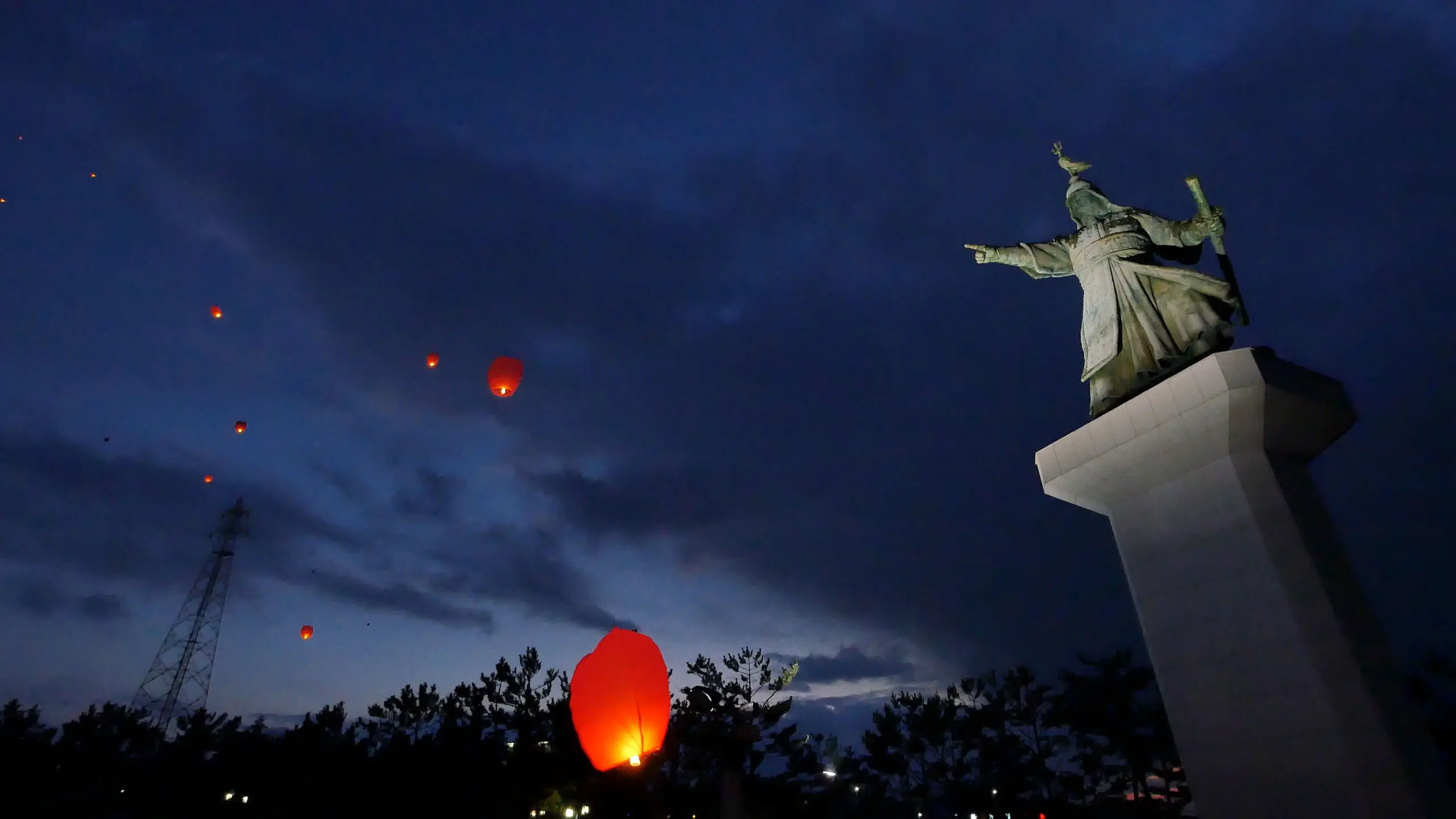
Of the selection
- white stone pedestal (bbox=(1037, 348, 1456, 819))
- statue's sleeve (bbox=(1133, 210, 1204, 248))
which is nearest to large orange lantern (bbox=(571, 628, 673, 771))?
white stone pedestal (bbox=(1037, 348, 1456, 819))

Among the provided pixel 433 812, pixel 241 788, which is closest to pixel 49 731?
pixel 241 788

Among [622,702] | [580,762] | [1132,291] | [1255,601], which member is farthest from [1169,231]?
[580,762]

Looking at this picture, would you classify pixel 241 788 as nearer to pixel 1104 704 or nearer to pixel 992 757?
pixel 992 757

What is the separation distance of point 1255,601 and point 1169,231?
14.8 ft

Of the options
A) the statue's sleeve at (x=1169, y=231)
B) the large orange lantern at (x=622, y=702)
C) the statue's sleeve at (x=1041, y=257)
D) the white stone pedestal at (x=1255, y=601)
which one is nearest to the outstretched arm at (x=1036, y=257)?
the statue's sleeve at (x=1041, y=257)

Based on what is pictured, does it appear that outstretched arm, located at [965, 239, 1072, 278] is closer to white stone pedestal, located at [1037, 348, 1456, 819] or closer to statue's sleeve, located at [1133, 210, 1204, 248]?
A: statue's sleeve, located at [1133, 210, 1204, 248]

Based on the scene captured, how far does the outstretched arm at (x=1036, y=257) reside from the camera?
9812 millimetres

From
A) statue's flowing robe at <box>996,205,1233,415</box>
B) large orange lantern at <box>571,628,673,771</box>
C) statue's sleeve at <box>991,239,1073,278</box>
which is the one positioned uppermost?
statue's sleeve at <box>991,239,1073,278</box>

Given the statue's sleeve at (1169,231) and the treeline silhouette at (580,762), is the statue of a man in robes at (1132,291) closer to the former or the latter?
the statue's sleeve at (1169,231)

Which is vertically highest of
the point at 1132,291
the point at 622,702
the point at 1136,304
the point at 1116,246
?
the point at 1116,246

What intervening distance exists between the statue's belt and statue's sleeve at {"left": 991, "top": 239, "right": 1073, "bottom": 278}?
0.38 meters

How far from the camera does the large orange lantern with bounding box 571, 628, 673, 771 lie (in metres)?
10.2

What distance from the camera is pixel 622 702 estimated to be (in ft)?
33.6

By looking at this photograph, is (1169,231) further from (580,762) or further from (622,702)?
(580,762)
